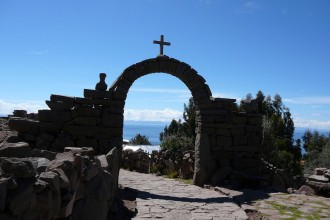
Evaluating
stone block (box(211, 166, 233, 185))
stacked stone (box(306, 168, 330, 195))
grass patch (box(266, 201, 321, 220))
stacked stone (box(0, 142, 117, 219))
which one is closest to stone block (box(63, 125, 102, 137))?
stone block (box(211, 166, 233, 185))

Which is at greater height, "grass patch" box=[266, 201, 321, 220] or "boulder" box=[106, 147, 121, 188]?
"boulder" box=[106, 147, 121, 188]

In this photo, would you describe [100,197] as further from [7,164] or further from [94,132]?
[94,132]

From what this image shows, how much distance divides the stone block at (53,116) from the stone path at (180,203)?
2.62 m

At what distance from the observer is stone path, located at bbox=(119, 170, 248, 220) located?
7.20 meters

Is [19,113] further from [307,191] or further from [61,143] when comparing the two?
[307,191]

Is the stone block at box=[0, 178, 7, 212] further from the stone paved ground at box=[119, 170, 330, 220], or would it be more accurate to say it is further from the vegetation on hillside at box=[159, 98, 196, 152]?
the vegetation on hillside at box=[159, 98, 196, 152]

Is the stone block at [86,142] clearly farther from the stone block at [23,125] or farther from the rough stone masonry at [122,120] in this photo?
the stone block at [23,125]

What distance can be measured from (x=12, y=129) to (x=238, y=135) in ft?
21.9

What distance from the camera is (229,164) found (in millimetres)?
11180

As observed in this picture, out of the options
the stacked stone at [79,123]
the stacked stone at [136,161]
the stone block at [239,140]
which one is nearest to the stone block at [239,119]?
the stone block at [239,140]

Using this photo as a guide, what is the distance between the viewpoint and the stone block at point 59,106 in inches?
395

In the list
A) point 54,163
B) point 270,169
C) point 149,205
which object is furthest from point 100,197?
point 270,169

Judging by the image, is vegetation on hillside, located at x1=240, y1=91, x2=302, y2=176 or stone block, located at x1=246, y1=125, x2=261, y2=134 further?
vegetation on hillside, located at x1=240, y1=91, x2=302, y2=176

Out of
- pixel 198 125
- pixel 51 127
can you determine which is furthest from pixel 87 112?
pixel 198 125
